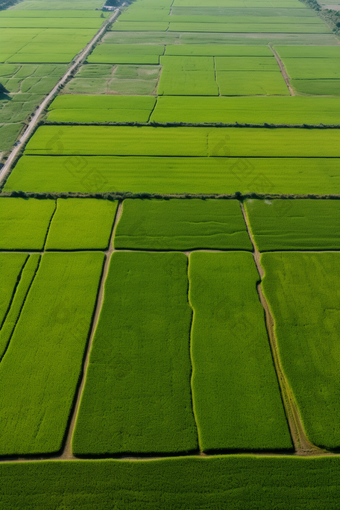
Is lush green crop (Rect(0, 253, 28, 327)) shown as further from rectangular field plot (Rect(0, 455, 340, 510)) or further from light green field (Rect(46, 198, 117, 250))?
rectangular field plot (Rect(0, 455, 340, 510))

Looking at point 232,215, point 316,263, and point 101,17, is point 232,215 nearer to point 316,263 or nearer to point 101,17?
point 316,263

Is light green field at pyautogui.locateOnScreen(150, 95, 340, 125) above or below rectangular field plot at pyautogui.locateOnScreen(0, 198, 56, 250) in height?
above

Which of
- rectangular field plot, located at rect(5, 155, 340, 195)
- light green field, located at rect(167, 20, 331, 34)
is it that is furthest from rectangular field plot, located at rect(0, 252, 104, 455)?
light green field, located at rect(167, 20, 331, 34)

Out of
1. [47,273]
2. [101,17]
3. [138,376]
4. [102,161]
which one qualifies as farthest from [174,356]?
[101,17]

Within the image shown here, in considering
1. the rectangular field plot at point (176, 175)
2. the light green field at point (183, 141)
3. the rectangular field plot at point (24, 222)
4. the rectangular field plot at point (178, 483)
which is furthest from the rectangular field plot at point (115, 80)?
the rectangular field plot at point (178, 483)

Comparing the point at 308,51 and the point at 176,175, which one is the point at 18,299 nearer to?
the point at 176,175

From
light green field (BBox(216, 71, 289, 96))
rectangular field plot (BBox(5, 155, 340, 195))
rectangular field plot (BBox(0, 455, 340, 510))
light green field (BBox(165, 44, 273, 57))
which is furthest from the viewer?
light green field (BBox(165, 44, 273, 57))
